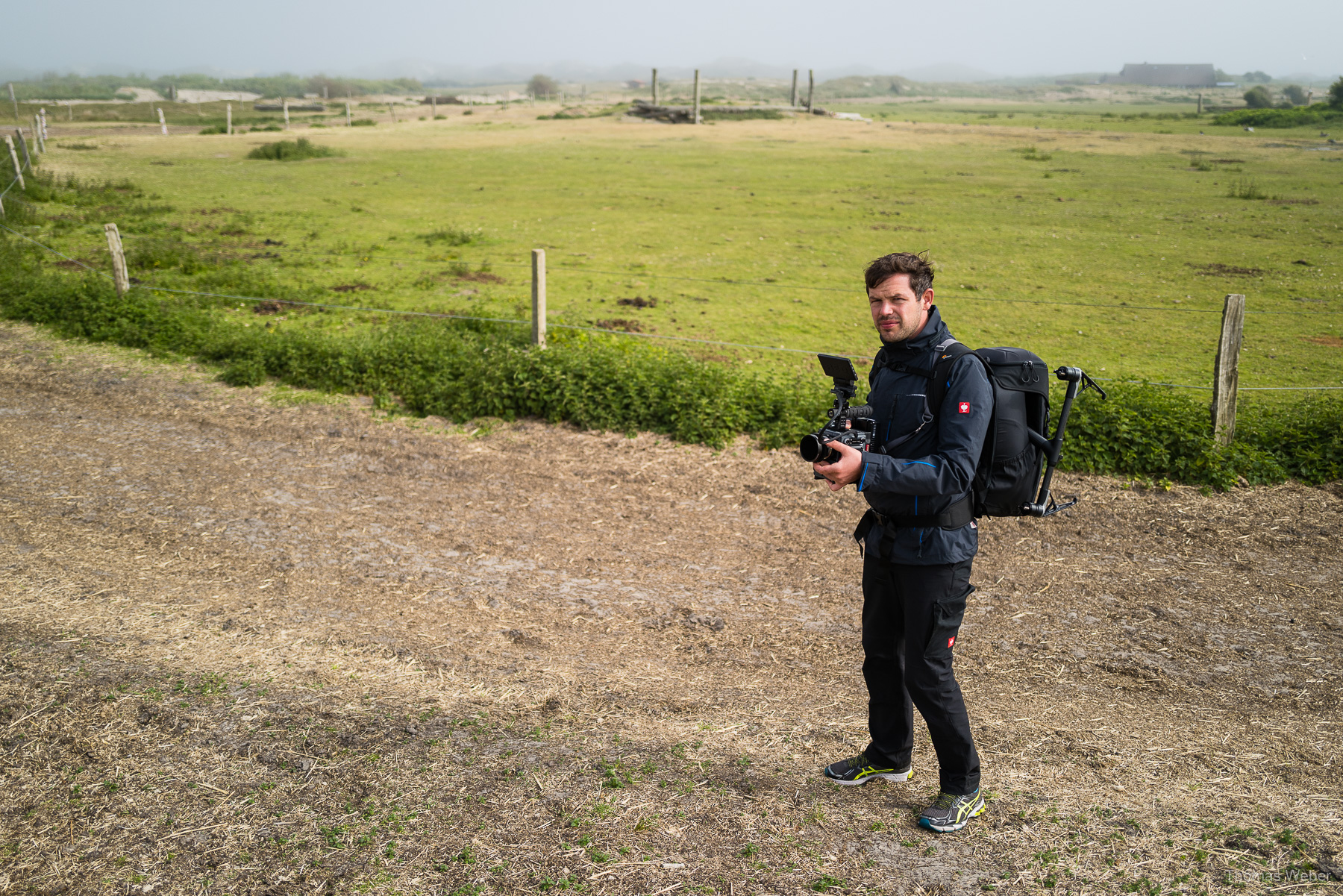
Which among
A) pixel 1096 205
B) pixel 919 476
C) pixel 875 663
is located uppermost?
pixel 1096 205

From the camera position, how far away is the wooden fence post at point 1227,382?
7.85 meters

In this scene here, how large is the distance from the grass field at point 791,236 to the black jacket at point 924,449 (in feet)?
24.8

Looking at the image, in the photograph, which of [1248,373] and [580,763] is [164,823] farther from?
[1248,373]

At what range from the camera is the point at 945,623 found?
331 cm

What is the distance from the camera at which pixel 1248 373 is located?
1048 centimetres

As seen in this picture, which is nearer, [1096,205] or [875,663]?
[875,663]

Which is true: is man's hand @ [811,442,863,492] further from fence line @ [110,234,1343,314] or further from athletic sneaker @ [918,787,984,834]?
fence line @ [110,234,1343,314]

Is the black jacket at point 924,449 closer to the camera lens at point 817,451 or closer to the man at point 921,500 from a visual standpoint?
the man at point 921,500

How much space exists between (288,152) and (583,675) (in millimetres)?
34458

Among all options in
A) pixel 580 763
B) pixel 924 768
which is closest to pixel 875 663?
pixel 924 768

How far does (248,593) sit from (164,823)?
2.39 meters

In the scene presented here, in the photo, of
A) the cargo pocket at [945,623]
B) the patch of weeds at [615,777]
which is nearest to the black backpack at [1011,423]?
the cargo pocket at [945,623]

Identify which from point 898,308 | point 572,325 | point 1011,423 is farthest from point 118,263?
point 1011,423

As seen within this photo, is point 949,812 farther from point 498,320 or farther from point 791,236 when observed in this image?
point 791,236
